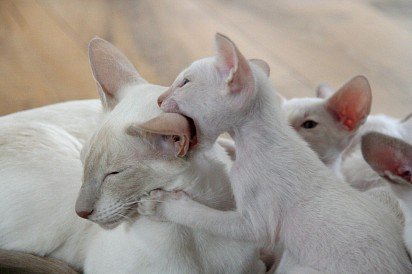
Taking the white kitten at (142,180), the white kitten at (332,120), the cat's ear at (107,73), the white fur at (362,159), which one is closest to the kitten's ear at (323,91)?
the white fur at (362,159)

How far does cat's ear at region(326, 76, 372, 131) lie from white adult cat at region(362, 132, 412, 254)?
388 millimetres

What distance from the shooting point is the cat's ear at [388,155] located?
1.39 meters

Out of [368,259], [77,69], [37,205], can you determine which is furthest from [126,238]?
[77,69]

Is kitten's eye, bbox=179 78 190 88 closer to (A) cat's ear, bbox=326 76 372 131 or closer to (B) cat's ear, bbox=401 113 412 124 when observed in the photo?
(A) cat's ear, bbox=326 76 372 131

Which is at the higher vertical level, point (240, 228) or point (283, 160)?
point (283, 160)

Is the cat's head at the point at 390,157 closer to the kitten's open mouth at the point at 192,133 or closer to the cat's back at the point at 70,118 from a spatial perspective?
the kitten's open mouth at the point at 192,133

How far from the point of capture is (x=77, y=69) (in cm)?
317

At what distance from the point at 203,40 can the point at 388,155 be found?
211cm

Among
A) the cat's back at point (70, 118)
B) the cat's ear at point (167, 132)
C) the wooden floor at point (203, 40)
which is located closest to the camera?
the cat's ear at point (167, 132)

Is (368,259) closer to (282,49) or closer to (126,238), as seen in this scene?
(126,238)

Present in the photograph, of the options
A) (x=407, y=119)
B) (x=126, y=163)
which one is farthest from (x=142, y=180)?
(x=407, y=119)

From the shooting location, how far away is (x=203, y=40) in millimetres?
3389

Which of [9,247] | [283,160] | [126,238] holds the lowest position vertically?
[9,247]

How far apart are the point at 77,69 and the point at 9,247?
1.63m
